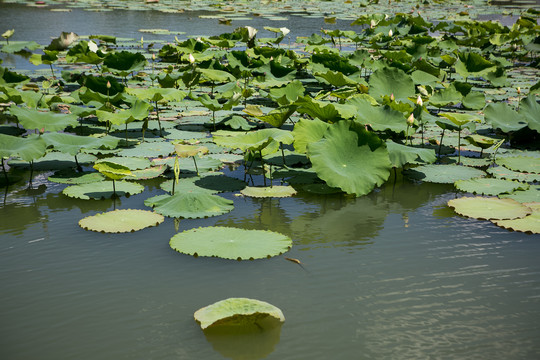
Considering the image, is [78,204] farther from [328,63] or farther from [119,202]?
[328,63]

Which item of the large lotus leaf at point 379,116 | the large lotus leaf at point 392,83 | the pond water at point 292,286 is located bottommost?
the pond water at point 292,286

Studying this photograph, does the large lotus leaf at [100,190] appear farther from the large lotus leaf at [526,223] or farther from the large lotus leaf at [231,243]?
the large lotus leaf at [526,223]

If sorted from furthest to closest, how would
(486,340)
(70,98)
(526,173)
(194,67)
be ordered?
1. (194,67)
2. (70,98)
3. (526,173)
4. (486,340)

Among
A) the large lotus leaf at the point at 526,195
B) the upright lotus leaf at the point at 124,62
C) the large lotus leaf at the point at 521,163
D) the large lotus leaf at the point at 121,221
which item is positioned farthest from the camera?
the upright lotus leaf at the point at 124,62

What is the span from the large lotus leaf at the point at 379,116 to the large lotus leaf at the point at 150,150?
61.8 inches

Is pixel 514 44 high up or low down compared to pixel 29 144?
up

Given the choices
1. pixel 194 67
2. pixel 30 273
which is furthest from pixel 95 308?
pixel 194 67

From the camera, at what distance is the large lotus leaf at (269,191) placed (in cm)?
351

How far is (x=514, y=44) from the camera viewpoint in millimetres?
10203

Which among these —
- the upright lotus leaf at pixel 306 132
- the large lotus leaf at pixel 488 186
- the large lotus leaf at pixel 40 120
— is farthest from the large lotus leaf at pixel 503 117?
the large lotus leaf at pixel 40 120

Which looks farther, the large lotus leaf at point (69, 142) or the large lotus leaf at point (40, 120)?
the large lotus leaf at point (40, 120)

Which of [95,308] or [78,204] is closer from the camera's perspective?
[95,308]

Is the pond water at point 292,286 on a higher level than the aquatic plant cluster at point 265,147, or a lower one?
lower

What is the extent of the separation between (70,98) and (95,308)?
13.4ft
